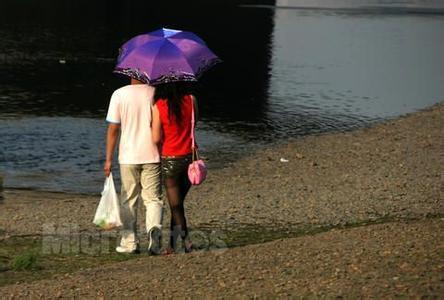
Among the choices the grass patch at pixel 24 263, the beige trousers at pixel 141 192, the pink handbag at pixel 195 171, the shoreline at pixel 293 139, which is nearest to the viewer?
the pink handbag at pixel 195 171

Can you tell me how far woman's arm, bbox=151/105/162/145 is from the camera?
9.62 meters

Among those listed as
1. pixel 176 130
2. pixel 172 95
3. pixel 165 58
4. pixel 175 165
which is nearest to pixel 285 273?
pixel 175 165

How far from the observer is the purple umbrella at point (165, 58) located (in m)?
9.64

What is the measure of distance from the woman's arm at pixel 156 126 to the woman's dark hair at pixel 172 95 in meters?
0.10

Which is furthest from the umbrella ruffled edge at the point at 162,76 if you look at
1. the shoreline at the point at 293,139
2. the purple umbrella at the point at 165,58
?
the shoreline at the point at 293,139

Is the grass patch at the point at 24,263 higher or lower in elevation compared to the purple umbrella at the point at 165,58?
lower

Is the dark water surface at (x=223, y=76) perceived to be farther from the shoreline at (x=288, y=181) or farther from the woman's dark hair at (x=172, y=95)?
the woman's dark hair at (x=172, y=95)

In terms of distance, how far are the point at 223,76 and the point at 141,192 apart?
28045mm

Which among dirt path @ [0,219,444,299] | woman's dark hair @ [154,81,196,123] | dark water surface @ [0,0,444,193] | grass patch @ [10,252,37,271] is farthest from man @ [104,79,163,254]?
dark water surface @ [0,0,444,193]

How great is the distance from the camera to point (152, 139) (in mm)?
9727

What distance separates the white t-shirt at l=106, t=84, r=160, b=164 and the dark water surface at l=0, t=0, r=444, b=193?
7.96 metres

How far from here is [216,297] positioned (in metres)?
8.09

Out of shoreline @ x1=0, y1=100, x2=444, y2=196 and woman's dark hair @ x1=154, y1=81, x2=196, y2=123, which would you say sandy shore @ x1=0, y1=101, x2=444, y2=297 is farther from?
woman's dark hair @ x1=154, y1=81, x2=196, y2=123

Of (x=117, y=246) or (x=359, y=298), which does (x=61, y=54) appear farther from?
(x=359, y=298)
